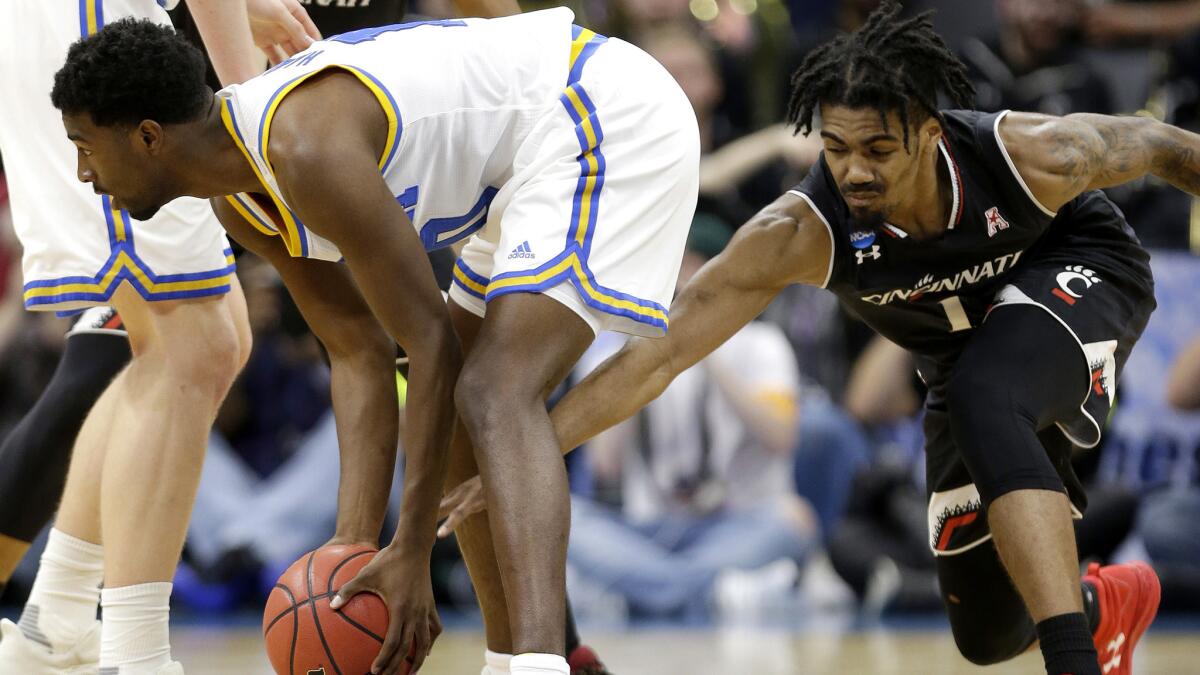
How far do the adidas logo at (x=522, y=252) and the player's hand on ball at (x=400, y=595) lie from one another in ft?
2.21

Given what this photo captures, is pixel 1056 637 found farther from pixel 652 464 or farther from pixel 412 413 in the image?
pixel 652 464

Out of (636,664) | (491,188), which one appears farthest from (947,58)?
(636,664)

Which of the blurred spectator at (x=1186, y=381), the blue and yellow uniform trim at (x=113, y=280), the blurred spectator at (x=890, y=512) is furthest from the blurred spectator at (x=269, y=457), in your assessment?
the blurred spectator at (x=1186, y=381)

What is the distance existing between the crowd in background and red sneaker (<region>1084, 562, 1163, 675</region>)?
259cm

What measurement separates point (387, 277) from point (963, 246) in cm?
167

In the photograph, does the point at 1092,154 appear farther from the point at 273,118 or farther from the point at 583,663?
the point at 273,118

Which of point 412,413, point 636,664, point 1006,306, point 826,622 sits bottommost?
point 826,622

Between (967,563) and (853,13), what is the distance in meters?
4.93

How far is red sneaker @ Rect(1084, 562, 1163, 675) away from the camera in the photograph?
4.29m

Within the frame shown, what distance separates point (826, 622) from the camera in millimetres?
7266

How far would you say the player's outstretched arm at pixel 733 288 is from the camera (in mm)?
3996

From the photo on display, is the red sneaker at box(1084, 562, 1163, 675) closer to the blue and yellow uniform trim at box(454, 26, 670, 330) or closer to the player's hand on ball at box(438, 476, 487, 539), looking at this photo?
the blue and yellow uniform trim at box(454, 26, 670, 330)

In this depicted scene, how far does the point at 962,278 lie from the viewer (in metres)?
3.98

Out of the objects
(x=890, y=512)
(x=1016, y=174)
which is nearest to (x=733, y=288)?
(x=1016, y=174)
